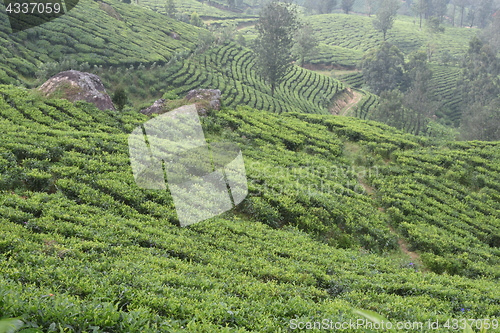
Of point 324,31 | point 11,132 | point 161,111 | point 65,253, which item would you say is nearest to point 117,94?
point 161,111

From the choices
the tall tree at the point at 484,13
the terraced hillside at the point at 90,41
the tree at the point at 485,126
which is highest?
the tall tree at the point at 484,13

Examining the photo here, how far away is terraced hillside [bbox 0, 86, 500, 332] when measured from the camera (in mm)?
4043

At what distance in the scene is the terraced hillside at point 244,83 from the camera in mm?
31047

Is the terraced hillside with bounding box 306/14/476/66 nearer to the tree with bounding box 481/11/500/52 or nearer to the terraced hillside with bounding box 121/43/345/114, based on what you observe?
the tree with bounding box 481/11/500/52

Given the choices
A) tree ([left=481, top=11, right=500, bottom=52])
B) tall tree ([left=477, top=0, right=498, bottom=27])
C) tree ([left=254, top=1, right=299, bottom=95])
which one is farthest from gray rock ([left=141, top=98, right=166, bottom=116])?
tall tree ([left=477, top=0, right=498, bottom=27])

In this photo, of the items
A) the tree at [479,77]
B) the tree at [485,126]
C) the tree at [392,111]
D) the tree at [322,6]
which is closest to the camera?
the tree at [485,126]

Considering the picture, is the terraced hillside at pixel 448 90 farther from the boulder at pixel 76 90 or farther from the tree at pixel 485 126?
the boulder at pixel 76 90

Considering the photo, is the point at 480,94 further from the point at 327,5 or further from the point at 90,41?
the point at 327,5

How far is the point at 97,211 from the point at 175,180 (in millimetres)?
2470

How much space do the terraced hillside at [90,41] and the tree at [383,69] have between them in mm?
33052

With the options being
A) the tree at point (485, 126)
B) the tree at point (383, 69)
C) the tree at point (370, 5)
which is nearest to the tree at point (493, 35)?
the tree at point (383, 69)

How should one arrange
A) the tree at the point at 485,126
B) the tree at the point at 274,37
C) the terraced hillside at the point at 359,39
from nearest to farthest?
the tree at the point at 485,126
the tree at the point at 274,37
the terraced hillside at the point at 359,39

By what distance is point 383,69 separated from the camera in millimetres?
52594

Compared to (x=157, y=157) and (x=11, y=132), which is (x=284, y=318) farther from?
(x=11, y=132)
